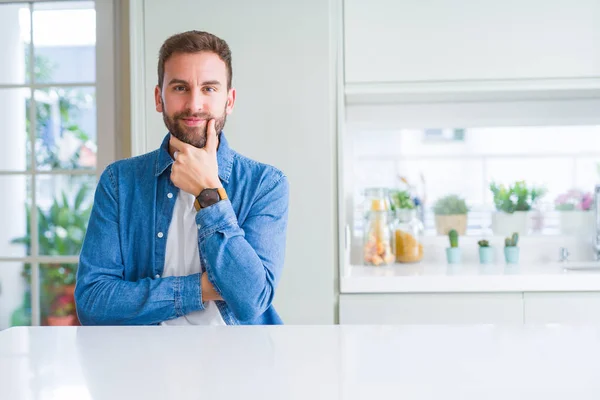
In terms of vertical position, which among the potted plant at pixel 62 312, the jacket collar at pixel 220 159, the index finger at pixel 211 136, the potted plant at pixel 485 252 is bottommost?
the potted plant at pixel 62 312

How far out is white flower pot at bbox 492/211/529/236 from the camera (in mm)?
3080

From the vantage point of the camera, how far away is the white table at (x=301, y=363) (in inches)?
31.0

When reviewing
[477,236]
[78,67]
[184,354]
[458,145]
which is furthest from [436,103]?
[184,354]

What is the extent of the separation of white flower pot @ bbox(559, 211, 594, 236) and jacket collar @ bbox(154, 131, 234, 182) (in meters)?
2.04

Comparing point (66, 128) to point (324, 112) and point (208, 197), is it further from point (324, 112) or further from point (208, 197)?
point (208, 197)

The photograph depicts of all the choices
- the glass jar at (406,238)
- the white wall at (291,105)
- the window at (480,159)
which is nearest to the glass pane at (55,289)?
the white wall at (291,105)

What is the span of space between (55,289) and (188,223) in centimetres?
170

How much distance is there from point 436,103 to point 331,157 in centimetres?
81

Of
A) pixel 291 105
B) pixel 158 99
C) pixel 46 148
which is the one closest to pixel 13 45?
pixel 46 148

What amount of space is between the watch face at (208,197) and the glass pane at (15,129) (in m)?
1.82

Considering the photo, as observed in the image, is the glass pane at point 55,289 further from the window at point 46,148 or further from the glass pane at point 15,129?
the glass pane at point 15,129

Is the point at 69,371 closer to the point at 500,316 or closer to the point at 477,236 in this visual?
the point at 500,316

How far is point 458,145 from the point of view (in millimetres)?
3127

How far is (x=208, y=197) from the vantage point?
1.43 meters
